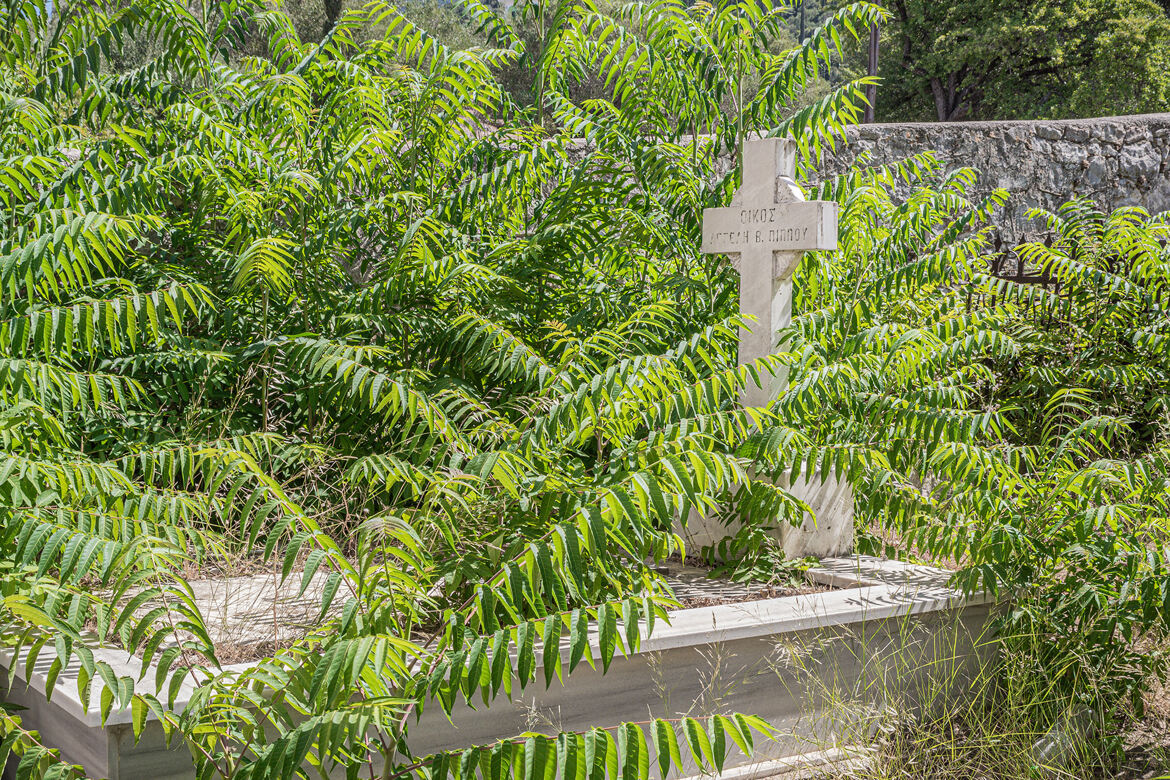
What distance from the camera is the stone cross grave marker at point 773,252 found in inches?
190

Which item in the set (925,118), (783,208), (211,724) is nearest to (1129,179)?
(783,208)

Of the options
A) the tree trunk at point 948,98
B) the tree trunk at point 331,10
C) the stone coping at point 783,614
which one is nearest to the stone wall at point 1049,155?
the stone coping at point 783,614

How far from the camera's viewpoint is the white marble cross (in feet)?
15.9

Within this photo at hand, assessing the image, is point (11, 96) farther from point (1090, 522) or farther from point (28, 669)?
point (1090, 522)

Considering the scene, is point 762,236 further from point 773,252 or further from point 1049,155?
point 1049,155

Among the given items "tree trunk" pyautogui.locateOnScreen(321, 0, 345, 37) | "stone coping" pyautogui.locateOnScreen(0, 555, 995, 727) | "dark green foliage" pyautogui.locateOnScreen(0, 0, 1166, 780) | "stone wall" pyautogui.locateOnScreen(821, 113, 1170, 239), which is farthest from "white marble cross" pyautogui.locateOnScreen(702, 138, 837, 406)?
"tree trunk" pyautogui.locateOnScreen(321, 0, 345, 37)

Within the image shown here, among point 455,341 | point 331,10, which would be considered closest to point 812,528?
point 455,341

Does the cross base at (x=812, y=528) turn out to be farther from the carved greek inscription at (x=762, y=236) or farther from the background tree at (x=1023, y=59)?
the background tree at (x=1023, y=59)

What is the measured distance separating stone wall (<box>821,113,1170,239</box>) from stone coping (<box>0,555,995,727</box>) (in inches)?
235

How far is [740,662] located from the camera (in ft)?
12.3

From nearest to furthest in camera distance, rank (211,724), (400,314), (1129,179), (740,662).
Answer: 1. (211,724)
2. (740,662)
3. (400,314)
4. (1129,179)

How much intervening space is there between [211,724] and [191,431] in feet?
7.98

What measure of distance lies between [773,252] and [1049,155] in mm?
6551

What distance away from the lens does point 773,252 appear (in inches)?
192
